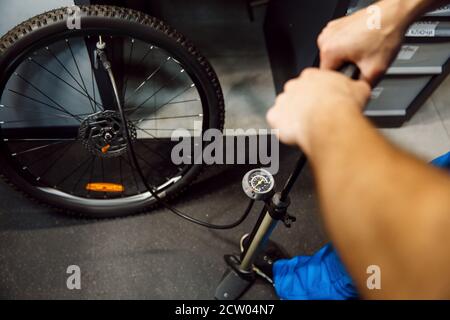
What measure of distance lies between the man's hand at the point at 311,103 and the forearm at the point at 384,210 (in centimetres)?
3

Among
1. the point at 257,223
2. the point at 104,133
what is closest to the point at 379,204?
the point at 257,223

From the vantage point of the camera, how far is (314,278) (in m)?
1.19

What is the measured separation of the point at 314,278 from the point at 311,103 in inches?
32.3

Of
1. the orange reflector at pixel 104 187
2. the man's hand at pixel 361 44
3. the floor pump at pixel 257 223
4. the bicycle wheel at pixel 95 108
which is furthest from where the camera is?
the orange reflector at pixel 104 187

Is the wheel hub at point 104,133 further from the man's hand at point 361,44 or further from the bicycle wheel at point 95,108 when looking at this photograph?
the man's hand at point 361,44

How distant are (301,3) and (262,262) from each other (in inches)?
37.6

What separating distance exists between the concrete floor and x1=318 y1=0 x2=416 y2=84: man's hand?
89cm

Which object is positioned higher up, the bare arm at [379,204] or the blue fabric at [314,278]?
the bare arm at [379,204]

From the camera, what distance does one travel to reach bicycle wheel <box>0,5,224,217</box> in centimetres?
106

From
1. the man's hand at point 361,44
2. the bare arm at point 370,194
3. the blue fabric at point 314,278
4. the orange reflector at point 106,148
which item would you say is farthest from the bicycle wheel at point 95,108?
the bare arm at point 370,194

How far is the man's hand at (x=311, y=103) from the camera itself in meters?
0.49

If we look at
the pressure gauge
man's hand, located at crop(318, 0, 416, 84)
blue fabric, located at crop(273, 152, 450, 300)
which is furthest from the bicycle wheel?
man's hand, located at crop(318, 0, 416, 84)

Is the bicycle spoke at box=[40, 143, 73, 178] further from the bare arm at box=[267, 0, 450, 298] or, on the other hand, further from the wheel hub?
the bare arm at box=[267, 0, 450, 298]

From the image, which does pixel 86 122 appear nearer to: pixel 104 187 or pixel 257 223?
pixel 104 187
